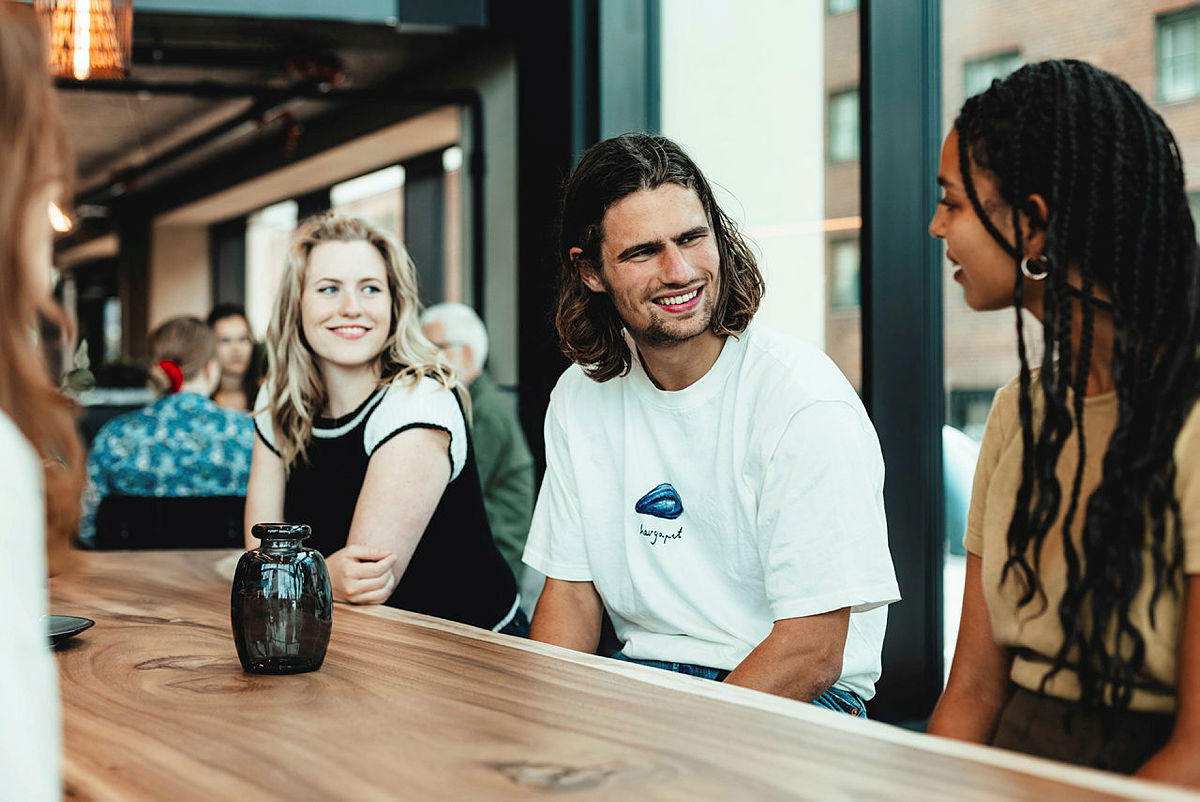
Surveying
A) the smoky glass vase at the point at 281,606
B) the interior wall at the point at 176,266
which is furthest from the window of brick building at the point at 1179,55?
the interior wall at the point at 176,266

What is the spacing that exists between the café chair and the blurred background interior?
925 mm

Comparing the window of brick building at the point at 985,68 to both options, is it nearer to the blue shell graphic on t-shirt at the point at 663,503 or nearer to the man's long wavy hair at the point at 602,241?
the man's long wavy hair at the point at 602,241

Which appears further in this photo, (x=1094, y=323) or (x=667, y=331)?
(x=667, y=331)

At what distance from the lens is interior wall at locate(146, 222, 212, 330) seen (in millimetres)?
13836

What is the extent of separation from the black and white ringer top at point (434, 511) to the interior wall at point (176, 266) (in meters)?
12.1

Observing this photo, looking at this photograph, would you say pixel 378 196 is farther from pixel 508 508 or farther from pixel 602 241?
pixel 602 241

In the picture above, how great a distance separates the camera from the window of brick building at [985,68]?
301 centimetres

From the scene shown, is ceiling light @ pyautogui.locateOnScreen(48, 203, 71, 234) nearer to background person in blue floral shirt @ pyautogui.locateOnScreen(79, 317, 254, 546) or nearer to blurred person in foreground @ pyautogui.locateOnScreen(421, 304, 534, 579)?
background person in blue floral shirt @ pyautogui.locateOnScreen(79, 317, 254, 546)

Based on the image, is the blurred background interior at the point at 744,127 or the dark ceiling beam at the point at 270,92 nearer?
the blurred background interior at the point at 744,127

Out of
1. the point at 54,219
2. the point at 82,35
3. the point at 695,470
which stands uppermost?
the point at 82,35

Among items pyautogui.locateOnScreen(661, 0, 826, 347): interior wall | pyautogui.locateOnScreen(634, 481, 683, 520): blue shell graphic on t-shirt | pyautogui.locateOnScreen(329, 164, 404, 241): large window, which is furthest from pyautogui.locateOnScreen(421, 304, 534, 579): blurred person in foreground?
pyautogui.locateOnScreen(329, 164, 404, 241): large window

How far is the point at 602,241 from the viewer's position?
2.13 m

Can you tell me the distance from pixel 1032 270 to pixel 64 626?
4.48 ft

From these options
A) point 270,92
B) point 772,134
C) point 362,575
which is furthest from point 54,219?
point 270,92
